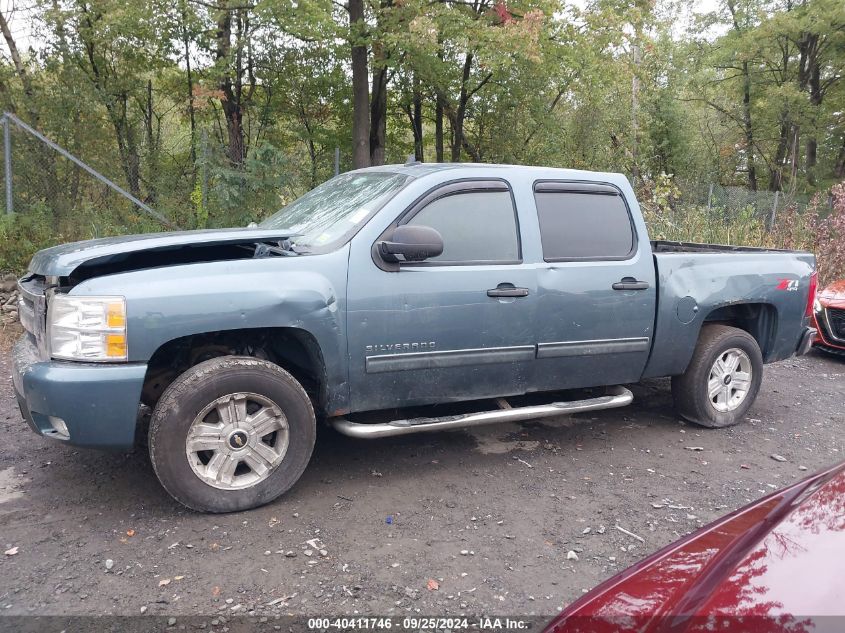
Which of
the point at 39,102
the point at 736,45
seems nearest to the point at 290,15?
the point at 39,102

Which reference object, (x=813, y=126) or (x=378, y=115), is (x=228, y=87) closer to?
(x=378, y=115)

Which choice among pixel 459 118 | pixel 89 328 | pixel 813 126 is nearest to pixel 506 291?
pixel 89 328

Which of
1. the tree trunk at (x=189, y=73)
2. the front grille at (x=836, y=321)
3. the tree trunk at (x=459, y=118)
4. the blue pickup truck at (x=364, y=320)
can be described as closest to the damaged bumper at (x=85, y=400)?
the blue pickup truck at (x=364, y=320)

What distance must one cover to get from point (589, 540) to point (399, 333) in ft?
4.92

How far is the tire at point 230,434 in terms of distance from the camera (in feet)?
10.8

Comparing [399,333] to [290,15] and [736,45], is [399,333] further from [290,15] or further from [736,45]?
[736,45]

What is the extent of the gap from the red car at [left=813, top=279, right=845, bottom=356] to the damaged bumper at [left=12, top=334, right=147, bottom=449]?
7.42m

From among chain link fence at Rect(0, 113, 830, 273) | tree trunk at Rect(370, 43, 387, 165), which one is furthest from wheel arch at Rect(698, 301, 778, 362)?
tree trunk at Rect(370, 43, 387, 165)

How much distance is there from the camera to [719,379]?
16.5 feet

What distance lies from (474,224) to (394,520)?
1.85 metres

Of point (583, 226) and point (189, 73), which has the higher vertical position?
point (189, 73)

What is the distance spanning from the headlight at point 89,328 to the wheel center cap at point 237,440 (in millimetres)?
671

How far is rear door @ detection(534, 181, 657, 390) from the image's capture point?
13.9 feet

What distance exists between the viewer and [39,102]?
9.59m
